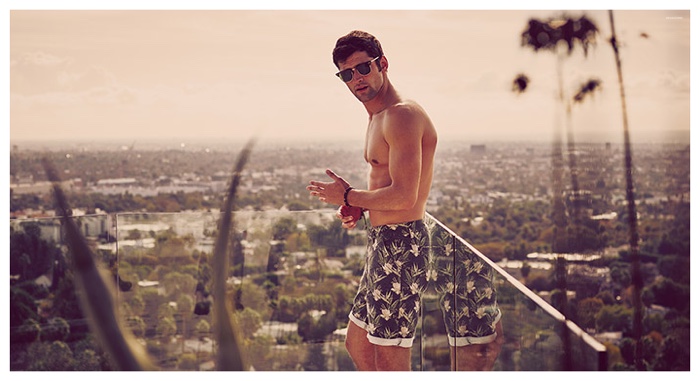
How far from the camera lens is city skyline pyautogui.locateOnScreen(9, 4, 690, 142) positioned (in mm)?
14172

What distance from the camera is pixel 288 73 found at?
61.5 feet

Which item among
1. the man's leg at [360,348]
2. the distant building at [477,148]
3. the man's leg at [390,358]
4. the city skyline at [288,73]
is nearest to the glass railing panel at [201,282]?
the man's leg at [360,348]

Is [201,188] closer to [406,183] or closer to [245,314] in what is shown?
[245,314]

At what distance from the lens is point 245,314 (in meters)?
5.70

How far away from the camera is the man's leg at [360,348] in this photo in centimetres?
291

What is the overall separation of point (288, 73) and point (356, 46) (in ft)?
53.0

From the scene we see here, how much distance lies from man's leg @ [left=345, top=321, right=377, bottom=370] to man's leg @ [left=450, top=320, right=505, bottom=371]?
0.37 metres

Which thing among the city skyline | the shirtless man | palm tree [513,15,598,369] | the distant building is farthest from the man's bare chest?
the city skyline

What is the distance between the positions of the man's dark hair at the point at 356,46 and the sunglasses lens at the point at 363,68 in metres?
0.05

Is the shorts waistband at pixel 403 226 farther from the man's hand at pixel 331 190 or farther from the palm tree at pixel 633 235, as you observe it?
the palm tree at pixel 633 235

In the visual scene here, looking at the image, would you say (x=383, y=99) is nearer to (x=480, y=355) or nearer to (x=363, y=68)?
(x=363, y=68)

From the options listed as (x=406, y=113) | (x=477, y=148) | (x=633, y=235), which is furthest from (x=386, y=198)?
(x=633, y=235)

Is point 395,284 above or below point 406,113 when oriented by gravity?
below

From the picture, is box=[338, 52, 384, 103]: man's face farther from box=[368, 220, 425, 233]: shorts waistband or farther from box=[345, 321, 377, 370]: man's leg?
box=[345, 321, 377, 370]: man's leg
